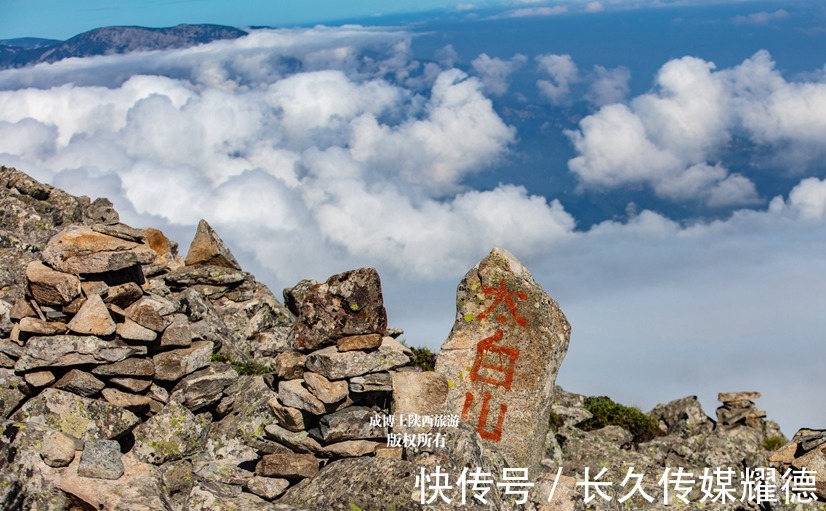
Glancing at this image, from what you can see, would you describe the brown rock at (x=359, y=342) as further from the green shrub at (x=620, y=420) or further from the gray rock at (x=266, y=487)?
the green shrub at (x=620, y=420)

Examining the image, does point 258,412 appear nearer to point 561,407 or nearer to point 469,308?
point 469,308

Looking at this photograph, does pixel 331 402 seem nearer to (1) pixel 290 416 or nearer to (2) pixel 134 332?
(1) pixel 290 416

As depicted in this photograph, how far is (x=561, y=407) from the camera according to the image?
25.2m

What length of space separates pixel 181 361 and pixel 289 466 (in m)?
4.57

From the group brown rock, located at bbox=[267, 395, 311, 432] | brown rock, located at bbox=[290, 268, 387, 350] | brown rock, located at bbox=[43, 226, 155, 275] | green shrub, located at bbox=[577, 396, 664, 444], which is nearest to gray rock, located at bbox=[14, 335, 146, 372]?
brown rock, located at bbox=[43, 226, 155, 275]

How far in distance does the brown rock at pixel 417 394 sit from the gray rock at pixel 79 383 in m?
7.41

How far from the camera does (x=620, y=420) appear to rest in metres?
25.7

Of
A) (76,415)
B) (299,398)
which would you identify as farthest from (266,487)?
(76,415)

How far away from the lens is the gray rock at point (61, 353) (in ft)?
60.6

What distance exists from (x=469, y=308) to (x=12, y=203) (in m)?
22.2

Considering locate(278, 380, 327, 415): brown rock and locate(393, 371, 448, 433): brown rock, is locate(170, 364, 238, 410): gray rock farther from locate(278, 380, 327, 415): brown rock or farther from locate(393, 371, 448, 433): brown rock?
locate(393, 371, 448, 433): brown rock

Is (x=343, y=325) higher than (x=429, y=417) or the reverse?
higher

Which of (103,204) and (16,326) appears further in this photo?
(103,204)

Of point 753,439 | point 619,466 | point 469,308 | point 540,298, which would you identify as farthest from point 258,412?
point 753,439
